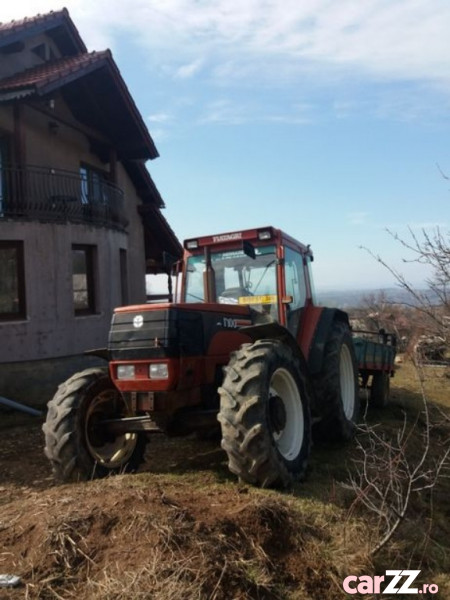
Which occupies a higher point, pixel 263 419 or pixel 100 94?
pixel 100 94

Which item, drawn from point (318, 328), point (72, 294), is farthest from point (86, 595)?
point (72, 294)

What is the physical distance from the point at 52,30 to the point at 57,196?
5.38m

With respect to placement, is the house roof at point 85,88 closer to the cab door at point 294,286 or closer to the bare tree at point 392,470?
the cab door at point 294,286

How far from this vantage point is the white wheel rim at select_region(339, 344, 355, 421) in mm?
7422

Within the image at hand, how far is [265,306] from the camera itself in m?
6.15

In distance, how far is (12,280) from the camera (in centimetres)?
1162

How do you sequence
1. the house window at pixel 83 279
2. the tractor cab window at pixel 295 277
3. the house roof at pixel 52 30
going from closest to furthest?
the tractor cab window at pixel 295 277, the house roof at pixel 52 30, the house window at pixel 83 279

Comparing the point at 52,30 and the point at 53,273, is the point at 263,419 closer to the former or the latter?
the point at 53,273

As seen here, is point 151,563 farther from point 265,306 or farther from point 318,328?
point 318,328

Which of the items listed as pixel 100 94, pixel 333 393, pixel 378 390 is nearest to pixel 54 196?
pixel 100 94

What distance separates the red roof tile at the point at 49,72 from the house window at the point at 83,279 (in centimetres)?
362

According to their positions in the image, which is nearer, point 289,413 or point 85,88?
point 289,413

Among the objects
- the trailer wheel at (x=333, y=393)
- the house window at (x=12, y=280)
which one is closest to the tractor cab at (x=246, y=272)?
the trailer wheel at (x=333, y=393)

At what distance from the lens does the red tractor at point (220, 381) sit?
4.57 meters
